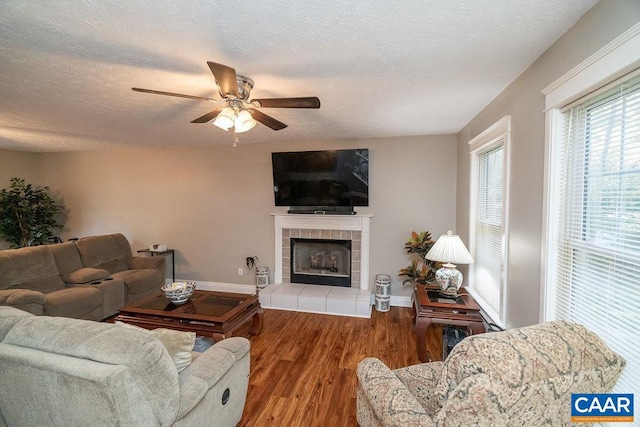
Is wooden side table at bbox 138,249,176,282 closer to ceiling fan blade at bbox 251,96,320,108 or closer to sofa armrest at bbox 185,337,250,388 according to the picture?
sofa armrest at bbox 185,337,250,388

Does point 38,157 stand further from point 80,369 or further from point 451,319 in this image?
point 451,319

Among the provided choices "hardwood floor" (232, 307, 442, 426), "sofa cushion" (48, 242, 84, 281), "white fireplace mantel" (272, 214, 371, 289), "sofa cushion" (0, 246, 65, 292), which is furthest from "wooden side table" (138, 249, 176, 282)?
"hardwood floor" (232, 307, 442, 426)

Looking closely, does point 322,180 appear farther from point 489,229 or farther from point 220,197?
point 489,229

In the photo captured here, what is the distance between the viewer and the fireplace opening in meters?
4.29

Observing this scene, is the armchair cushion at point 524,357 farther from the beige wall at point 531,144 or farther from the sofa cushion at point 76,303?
the sofa cushion at point 76,303

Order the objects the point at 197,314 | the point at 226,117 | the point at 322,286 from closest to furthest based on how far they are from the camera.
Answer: the point at 226,117, the point at 197,314, the point at 322,286

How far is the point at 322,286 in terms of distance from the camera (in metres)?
4.29

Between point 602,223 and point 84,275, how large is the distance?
4.96 metres

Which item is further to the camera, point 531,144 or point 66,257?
point 66,257

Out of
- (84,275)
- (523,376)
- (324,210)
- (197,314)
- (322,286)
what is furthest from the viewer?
(322,286)

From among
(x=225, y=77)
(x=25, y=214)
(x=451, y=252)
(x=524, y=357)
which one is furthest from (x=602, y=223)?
(x=25, y=214)

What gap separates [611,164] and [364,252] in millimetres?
3043

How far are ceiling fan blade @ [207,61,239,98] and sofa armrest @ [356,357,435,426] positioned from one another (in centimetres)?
182

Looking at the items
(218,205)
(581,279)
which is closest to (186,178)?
(218,205)
